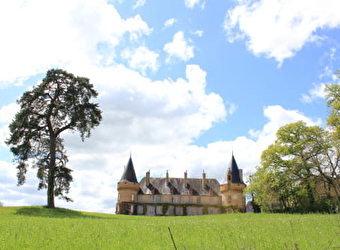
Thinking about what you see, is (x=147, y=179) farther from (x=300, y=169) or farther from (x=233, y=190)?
(x=300, y=169)

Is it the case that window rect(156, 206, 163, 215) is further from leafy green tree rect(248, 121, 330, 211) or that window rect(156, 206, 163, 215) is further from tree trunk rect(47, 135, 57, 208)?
tree trunk rect(47, 135, 57, 208)

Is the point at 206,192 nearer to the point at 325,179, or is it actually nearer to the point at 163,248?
the point at 325,179

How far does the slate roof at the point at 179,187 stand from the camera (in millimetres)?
52078

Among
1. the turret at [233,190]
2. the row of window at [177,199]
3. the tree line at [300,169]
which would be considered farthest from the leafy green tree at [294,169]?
the row of window at [177,199]

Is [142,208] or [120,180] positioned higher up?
[120,180]

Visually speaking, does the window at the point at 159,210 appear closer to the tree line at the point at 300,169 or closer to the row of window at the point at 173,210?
the row of window at the point at 173,210

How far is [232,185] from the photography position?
163 ft

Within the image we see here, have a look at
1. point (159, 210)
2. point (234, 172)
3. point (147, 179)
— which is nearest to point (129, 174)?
point (147, 179)

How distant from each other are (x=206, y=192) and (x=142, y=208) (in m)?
10.7

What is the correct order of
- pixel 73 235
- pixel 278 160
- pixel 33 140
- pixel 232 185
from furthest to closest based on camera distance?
pixel 232 185 < pixel 278 160 < pixel 33 140 < pixel 73 235

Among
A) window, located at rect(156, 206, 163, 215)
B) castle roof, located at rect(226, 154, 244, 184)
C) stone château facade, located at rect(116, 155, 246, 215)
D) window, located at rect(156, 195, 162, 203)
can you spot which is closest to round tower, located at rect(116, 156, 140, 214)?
stone château facade, located at rect(116, 155, 246, 215)

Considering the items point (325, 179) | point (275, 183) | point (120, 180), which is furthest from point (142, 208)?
point (325, 179)

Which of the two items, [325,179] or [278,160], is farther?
[278,160]

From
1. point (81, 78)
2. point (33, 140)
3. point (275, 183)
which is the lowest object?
point (275, 183)
